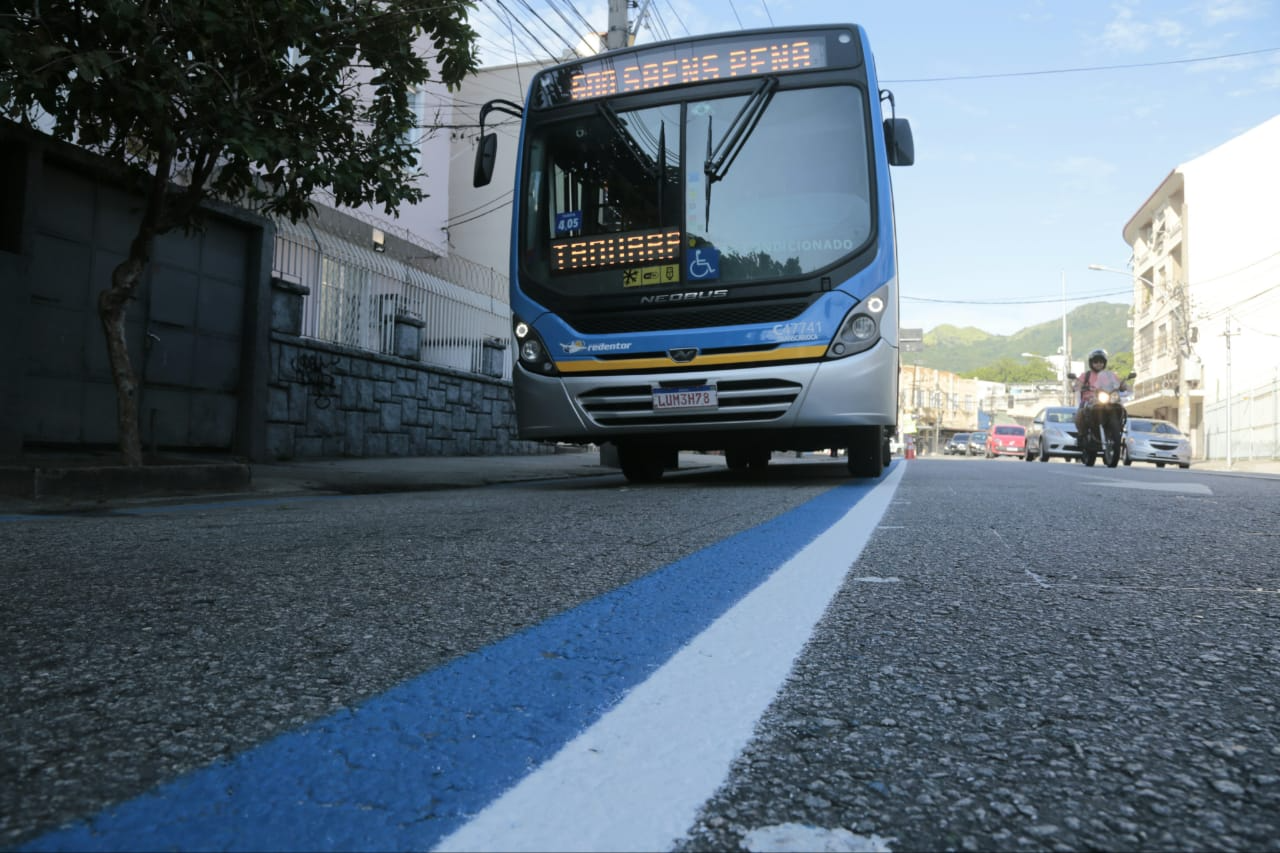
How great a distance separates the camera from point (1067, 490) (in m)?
6.97

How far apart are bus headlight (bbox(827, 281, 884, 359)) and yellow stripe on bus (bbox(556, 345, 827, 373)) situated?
0.11 metres

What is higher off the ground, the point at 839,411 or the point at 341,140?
the point at 341,140

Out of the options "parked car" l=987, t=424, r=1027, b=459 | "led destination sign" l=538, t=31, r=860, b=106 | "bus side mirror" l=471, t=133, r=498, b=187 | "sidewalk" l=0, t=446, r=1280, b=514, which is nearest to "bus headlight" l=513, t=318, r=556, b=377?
"bus side mirror" l=471, t=133, r=498, b=187

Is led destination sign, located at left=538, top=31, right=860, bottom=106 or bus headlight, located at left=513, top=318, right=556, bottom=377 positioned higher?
led destination sign, located at left=538, top=31, right=860, bottom=106

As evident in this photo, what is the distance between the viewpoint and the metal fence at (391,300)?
11367 millimetres

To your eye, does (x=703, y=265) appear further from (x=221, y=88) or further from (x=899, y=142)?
(x=221, y=88)

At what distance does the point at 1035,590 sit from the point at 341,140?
6.11 meters

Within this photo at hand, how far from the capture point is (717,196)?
23.5 ft

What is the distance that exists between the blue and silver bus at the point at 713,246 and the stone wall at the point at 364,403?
165 inches

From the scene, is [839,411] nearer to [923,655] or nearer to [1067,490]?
[1067,490]

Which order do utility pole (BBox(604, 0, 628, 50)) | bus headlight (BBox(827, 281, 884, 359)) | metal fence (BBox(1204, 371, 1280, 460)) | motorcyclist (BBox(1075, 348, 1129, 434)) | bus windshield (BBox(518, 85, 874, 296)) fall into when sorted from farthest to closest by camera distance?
metal fence (BBox(1204, 371, 1280, 460))
motorcyclist (BBox(1075, 348, 1129, 434))
utility pole (BBox(604, 0, 628, 50))
bus windshield (BBox(518, 85, 874, 296))
bus headlight (BBox(827, 281, 884, 359))

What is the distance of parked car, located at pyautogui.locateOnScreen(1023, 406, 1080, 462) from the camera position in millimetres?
24672

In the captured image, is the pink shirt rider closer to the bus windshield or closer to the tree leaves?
the bus windshield

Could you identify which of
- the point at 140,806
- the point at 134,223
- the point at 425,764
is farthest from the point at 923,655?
the point at 134,223
